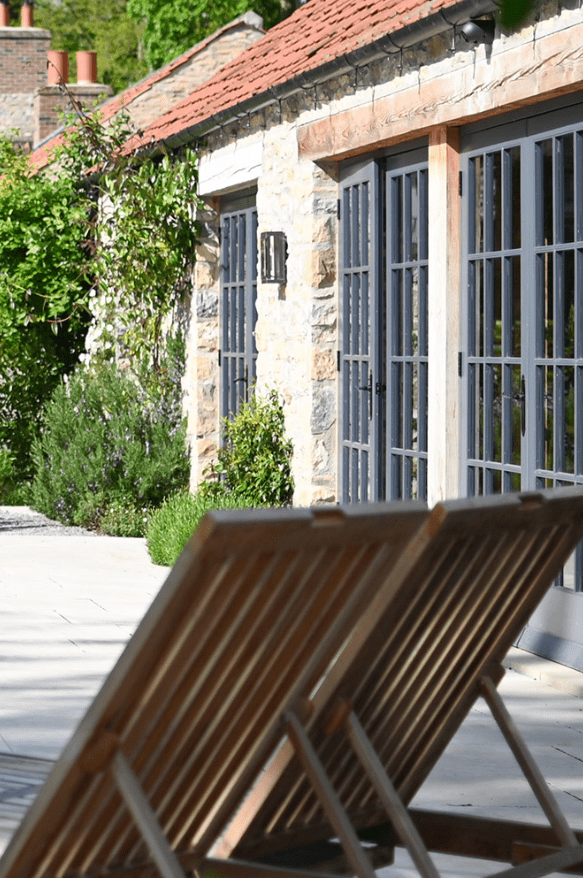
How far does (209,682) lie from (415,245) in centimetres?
544

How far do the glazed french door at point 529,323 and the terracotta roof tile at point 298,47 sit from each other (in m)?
0.83

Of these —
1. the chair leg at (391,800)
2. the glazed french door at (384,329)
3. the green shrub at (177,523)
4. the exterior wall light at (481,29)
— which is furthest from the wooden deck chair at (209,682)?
the green shrub at (177,523)

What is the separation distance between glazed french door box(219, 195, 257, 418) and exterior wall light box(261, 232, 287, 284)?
1.02 metres

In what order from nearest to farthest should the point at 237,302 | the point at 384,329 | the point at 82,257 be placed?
1. the point at 384,329
2. the point at 237,302
3. the point at 82,257

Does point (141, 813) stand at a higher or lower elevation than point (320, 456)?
lower

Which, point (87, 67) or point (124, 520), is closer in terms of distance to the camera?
point (124, 520)

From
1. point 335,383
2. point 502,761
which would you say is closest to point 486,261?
point 335,383

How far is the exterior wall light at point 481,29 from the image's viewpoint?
245 inches

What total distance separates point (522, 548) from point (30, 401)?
11.2m

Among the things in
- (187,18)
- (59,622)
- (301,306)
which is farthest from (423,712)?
(187,18)

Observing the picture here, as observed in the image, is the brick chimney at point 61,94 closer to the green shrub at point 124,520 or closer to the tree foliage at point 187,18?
the tree foliage at point 187,18

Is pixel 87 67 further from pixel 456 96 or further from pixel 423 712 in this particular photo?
pixel 423 712

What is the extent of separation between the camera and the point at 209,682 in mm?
2270

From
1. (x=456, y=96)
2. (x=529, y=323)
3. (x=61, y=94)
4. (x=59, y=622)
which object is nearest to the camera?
(x=529, y=323)
